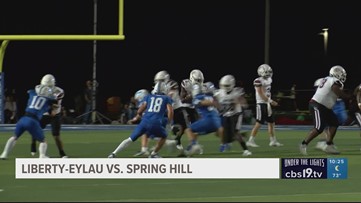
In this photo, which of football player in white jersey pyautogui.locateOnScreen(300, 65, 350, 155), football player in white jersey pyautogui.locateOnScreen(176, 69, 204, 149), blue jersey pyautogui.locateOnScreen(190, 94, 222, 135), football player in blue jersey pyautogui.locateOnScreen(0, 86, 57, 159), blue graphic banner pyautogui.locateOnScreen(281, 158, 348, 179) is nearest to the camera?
blue graphic banner pyautogui.locateOnScreen(281, 158, 348, 179)

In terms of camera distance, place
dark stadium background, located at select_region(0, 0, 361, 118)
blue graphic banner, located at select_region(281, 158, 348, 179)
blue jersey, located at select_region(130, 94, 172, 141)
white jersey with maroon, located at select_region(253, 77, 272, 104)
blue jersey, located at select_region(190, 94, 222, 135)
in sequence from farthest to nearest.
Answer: dark stadium background, located at select_region(0, 0, 361, 118) → white jersey with maroon, located at select_region(253, 77, 272, 104) → blue jersey, located at select_region(190, 94, 222, 135) → blue jersey, located at select_region(130, 94, 172, 141) → blue graphic banner, located at select_region(281, 158, 348, 179)

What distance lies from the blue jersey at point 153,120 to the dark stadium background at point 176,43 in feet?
84.4

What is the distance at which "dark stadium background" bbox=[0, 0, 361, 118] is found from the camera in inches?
1911

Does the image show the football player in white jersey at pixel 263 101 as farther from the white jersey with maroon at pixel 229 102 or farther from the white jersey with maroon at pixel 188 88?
the white jersey with maroon at pixel 229 102

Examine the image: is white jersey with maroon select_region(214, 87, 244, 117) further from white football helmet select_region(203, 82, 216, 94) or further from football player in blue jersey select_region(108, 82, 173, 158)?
football player in blue jersey select_region(108, 82, 173, 158)

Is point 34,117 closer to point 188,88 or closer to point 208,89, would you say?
point 208,89

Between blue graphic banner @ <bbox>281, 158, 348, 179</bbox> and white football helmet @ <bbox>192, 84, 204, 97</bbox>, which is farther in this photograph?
white football helmet @ <bbox>192, 84, 204, 97</bbox>

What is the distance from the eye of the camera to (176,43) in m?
56.5

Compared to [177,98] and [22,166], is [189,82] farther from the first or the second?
[22,166]

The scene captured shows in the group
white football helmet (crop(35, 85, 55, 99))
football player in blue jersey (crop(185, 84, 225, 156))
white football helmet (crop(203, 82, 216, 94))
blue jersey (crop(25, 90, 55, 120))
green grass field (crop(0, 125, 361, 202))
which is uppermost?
white football helmet (crop(35, 85, 55, 99))

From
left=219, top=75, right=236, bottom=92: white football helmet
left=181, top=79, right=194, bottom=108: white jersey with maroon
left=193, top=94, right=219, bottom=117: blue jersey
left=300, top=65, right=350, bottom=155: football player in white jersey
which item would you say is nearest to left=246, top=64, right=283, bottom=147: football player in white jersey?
left=181, top=79, right=194, bottom=108: white jersey with maroon

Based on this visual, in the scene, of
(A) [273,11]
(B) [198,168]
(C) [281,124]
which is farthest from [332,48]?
(B) [198,168]

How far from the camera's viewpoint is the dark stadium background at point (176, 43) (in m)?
48.5

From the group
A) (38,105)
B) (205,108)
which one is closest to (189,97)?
(205,108)
